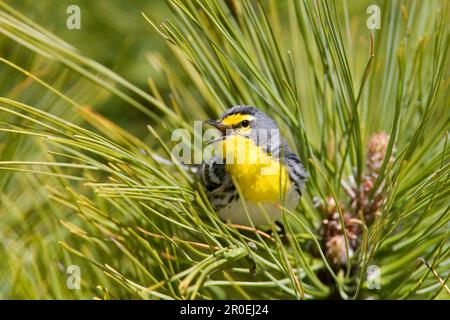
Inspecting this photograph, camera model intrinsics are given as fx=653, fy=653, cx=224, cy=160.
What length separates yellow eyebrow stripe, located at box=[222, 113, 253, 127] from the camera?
1758 mm

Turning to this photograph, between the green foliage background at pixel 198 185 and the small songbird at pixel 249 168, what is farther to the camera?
the small songbird at pixel 249 168

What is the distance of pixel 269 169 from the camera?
A: 1.81m

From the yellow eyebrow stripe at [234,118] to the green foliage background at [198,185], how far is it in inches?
1.9

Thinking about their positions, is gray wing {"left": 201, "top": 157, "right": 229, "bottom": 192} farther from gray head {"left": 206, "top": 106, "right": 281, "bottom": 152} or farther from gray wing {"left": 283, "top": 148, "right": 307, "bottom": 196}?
gray wing {"left": 283, "top": 148, "right": 307, "bottom": 196}

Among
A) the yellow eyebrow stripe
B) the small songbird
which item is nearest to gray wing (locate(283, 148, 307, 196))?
the small songbird

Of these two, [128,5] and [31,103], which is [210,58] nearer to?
[31,103]

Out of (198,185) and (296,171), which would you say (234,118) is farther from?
(198,185)

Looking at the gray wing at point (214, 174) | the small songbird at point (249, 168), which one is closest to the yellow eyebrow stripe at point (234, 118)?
the small songbird at point (249, 168)

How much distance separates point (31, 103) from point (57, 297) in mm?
673

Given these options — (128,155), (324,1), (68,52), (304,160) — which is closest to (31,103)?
(68,52)

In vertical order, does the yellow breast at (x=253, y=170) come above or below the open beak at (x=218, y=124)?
below

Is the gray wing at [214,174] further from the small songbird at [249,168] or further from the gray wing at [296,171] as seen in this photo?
the gray wing at [296,171]

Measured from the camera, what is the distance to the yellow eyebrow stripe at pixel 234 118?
1758 mm

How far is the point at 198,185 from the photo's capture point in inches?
54.1
